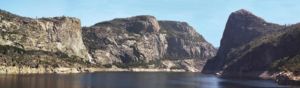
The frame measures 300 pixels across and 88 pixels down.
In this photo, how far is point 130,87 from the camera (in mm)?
163750

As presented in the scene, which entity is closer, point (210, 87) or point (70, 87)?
point (70, 87)

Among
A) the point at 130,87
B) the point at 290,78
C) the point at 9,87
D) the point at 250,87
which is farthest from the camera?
the point at 290,78

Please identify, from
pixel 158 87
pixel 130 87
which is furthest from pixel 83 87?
pixel 158 87

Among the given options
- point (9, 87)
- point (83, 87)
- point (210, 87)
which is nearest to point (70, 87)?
point (83, 87)

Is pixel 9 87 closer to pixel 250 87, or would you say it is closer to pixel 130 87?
pixel 130 87

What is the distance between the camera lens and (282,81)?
651ft

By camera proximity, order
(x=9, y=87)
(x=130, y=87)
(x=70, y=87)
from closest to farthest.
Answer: (x=9, y=87)
(x=70, y=87)
(x=130, y=87)

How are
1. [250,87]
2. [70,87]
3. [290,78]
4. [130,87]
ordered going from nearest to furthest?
1. [70,87]
2. [130,87]
3. [250,87]
4. [290,78]

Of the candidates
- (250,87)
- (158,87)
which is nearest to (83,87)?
(158,87)

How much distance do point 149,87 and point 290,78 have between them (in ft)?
199

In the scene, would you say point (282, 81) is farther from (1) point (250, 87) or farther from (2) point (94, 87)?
(2) point (94, 87)

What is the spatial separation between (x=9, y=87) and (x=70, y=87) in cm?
2157

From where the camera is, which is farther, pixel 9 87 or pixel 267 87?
Answer: pixel 267 87

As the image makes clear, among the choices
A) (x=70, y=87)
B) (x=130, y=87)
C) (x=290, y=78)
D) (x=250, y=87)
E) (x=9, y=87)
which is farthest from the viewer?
(x=290, y=78)
